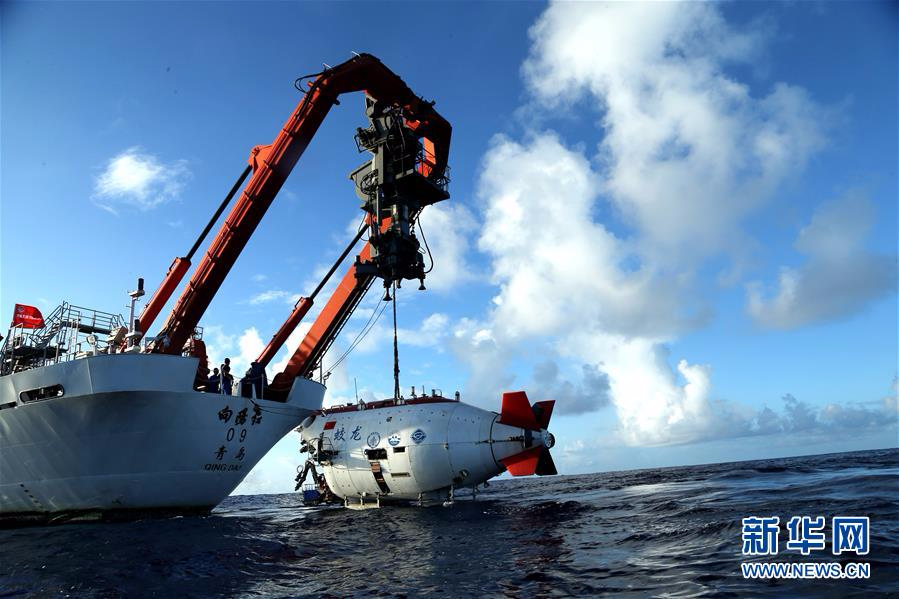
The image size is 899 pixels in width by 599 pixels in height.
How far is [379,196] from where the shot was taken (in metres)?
26.6

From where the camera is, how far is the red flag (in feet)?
91.9

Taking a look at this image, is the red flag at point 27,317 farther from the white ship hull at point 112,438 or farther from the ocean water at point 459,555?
the ocean water at point 459,555

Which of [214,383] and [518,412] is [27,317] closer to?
[214,383]

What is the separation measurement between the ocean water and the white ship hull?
1.78m

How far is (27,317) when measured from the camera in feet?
92.9

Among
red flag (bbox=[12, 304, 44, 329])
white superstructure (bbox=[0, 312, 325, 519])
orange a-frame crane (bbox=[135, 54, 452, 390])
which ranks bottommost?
white superstructure (bbox=[0, 312, 325, 519])

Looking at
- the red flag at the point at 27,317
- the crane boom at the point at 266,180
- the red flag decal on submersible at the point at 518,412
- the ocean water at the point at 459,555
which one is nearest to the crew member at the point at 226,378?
the crane boom at the point at 266,180

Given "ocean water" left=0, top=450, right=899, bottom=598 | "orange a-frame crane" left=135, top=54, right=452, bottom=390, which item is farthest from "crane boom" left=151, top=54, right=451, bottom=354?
"ocean water" left=0, top=450, right=899, bottom=598

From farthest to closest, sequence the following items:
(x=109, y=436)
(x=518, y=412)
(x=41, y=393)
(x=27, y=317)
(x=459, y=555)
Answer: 1. (x=27, y=317)
2. (x=518, y=412)
3. (x=41, y=393)
4. (x=109, y=436)
5. (x=459, y=555)

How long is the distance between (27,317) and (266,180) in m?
16.1

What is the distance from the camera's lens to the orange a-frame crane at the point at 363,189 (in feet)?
85.7

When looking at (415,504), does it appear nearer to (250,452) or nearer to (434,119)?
(250,452)

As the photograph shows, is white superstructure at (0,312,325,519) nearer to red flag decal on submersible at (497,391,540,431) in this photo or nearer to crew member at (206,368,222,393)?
crew member at (206,368,222,393)

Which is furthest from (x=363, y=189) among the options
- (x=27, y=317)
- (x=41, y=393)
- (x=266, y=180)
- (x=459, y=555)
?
(x=459, y=555)
